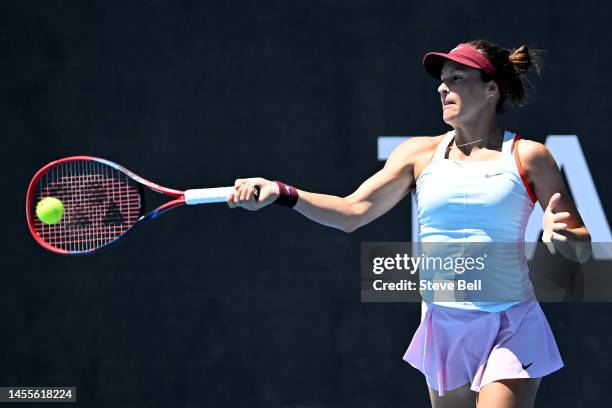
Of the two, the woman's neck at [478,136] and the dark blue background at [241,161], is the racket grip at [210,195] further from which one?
the dark blue background at [241,161]

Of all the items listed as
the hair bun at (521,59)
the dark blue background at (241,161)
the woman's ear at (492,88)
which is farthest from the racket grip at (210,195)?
the dark blue background at (241,161)

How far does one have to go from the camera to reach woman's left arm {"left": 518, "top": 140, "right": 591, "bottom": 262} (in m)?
3.19

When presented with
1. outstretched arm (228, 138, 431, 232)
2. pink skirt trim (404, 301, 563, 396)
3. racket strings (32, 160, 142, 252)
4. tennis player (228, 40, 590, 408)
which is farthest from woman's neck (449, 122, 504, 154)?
racket strings (32, 160, 142, 252)

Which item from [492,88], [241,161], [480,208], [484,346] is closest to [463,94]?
[492,88]

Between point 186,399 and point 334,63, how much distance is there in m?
1.56

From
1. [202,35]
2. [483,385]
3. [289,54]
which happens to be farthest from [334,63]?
[483,385]

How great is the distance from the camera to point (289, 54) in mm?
4973

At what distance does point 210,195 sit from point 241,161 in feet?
4.75

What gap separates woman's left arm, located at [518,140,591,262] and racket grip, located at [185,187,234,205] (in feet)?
2.85

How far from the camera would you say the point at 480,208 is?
3.31 metres

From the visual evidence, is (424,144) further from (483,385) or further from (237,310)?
(237,310)

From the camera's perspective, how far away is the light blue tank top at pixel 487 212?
130 inches

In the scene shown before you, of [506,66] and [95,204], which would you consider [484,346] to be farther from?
[95,204]

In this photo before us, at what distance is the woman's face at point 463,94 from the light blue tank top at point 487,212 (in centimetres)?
14
